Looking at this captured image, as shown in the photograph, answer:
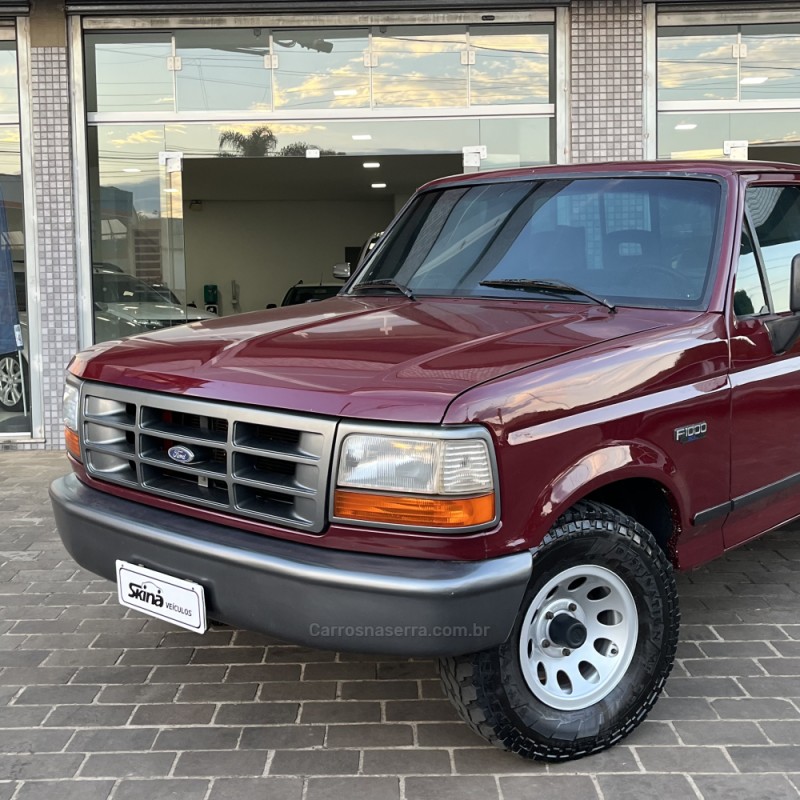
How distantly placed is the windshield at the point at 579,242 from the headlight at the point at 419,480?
1170 millimetres

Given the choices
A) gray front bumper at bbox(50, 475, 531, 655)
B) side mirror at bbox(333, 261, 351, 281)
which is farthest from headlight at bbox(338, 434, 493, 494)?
side mirror at bbox(333, 261, 351, 281)

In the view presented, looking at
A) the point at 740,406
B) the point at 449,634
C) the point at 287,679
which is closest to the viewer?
the point at 449,634

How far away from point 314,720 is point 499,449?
1.31 meters

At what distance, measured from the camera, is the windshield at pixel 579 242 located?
3.31m

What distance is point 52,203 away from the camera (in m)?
7.91

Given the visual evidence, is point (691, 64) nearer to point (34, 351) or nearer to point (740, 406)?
point (740, 406)

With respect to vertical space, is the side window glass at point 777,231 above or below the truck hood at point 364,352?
above

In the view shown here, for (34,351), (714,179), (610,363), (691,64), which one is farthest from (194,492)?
(691,64)

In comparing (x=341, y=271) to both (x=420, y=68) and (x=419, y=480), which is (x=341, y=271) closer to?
(x=419, y=480)

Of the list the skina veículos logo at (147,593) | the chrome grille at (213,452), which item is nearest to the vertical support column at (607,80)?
the chrome grille at (213,452)

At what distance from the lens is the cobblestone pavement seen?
105 inches

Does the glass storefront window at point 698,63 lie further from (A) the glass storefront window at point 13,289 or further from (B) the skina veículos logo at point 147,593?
(B) the skina veículos logo at point 147,593

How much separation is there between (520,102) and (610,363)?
5988mm

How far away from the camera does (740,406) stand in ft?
10.5
